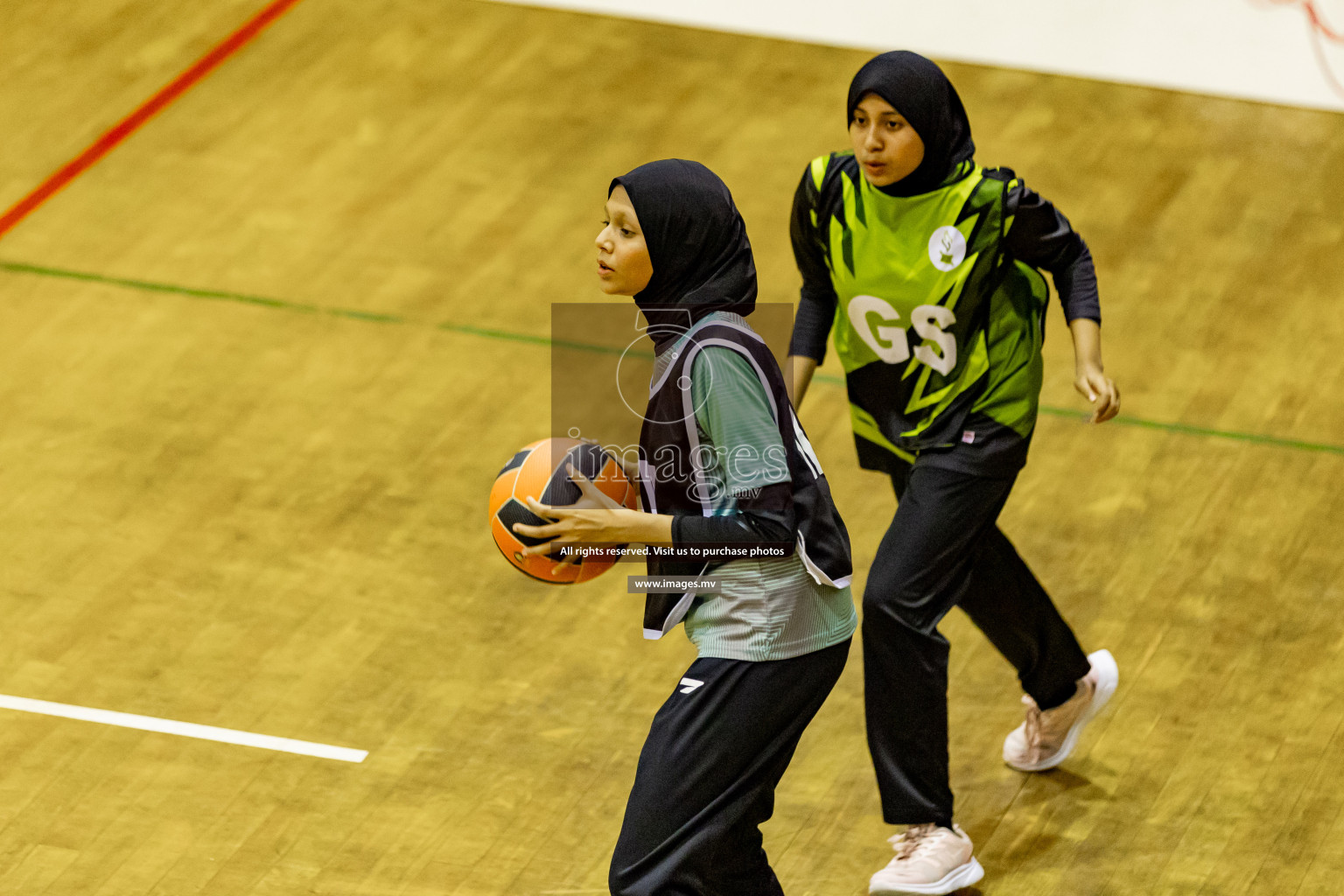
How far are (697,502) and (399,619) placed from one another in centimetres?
180

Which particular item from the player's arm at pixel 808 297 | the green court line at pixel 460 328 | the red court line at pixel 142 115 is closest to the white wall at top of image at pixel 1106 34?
the red court line at pixel 142 115

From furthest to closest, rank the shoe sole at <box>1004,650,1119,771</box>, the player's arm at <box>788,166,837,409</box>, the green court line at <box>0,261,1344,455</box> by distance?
the green court line at <box>0,261,1344,455</box>, the shoe sole at <box>1004,650,1119,771</box>, the player's arm at <box>788,166,837,409</box>

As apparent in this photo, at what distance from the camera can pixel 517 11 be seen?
26.3 feet

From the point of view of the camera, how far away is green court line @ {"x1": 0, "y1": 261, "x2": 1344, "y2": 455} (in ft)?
17.6

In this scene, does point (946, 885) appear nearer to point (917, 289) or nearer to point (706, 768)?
point (706, 768)

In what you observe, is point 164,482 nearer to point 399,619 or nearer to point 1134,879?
point 399,619

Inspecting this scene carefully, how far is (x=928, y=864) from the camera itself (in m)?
3.70

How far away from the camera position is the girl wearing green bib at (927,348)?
11.9 ft

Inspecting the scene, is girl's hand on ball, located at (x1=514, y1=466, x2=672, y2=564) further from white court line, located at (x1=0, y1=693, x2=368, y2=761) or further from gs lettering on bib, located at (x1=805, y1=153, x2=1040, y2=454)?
white court line, located at (x1=0, y1=693, x2=368, y2=761)

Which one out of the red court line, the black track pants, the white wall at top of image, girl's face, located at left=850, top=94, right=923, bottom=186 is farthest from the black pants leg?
the white wall at top of image

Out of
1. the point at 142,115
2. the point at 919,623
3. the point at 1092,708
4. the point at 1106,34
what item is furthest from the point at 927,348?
the point at 142,115

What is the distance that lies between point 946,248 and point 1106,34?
→ 419cm

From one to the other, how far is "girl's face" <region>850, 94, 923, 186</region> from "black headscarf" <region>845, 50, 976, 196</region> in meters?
0.01

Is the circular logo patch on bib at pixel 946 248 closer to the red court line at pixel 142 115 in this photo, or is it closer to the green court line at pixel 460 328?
the green court line at pixel 460 328
